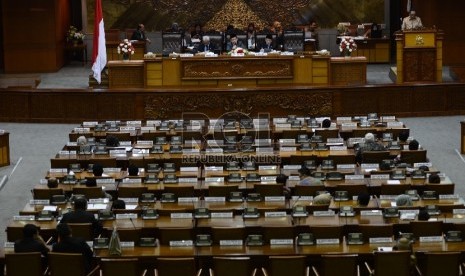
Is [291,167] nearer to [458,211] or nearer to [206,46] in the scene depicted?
[458,211]

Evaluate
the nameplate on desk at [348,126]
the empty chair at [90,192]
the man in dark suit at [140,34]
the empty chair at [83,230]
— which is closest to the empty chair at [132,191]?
the empty chair at [90,192]

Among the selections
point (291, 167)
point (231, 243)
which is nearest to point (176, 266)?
point (231, 243)

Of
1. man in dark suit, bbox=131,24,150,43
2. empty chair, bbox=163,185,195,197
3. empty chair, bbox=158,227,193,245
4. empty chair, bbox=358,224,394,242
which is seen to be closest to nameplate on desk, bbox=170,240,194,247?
empty chair, bbox=158,227,193,245

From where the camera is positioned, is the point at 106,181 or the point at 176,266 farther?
the point at 106,181

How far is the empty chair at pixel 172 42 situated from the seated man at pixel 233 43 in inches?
56.4

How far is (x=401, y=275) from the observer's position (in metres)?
15.0

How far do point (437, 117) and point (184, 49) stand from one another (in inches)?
318

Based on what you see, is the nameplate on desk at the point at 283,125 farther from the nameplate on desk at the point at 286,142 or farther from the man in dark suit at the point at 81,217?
the man in dark suit at the point at 81,217

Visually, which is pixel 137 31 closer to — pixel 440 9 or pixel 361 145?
pixel 440 9

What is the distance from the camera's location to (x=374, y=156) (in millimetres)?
21828

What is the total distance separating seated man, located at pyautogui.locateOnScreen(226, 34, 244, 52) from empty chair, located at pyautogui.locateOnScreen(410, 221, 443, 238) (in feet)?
51.6

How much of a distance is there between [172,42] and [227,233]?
17456 mm

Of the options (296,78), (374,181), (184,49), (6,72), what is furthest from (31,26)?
(374,181)

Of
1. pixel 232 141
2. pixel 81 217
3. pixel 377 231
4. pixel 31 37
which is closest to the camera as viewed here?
pixel 377 231
